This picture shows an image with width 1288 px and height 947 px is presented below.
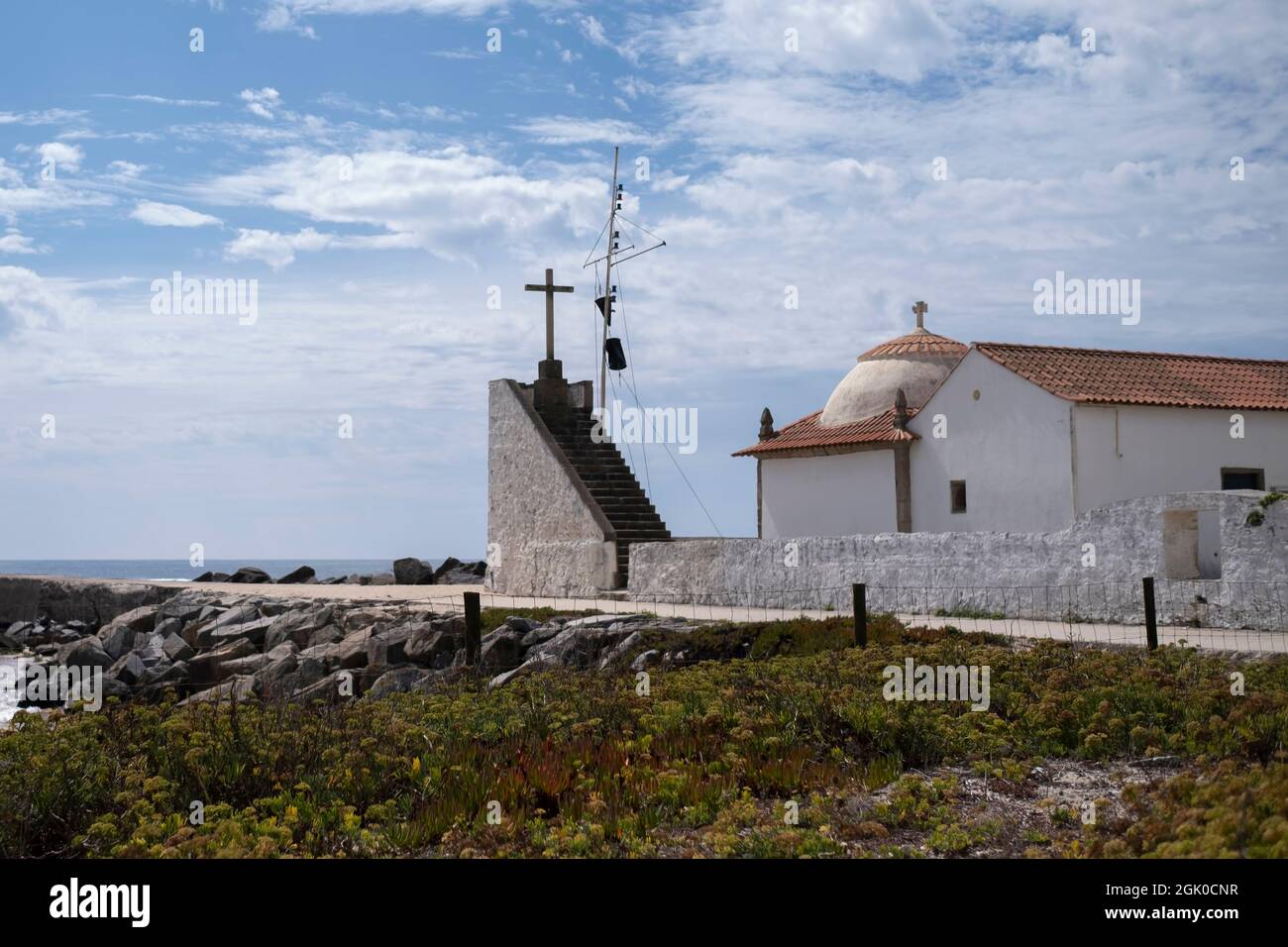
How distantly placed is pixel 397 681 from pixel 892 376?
656 inches

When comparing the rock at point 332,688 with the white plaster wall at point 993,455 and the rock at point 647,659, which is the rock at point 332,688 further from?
the white plaster wall at point 993,455

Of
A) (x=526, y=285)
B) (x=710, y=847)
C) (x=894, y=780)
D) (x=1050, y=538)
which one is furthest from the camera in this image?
(x=526, y=285)

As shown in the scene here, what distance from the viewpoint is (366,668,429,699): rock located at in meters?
15.7

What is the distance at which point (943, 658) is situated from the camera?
1336cm

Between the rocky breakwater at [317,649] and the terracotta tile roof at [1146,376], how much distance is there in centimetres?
998

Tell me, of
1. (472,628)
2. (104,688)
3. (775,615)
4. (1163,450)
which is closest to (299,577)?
(104,688)

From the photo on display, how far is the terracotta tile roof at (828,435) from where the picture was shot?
27703 mm

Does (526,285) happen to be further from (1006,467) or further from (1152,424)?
(1152,424)

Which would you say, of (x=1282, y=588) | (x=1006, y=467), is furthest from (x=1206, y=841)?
(x=1006, y=467)

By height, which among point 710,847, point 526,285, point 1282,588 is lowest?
point 710,847

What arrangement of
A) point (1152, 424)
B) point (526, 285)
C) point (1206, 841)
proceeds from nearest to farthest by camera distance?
point (1206, 841) < point (1152, 424) < point (526, 285)

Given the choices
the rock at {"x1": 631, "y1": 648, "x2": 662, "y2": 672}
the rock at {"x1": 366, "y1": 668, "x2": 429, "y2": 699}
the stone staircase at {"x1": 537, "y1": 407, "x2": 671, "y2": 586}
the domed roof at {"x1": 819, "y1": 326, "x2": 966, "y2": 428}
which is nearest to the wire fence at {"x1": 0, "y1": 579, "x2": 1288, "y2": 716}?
the rock at {"x1": 631, "y1": 648, "x2": 662, "y2": 672}

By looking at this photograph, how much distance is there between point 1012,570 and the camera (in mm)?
19609
